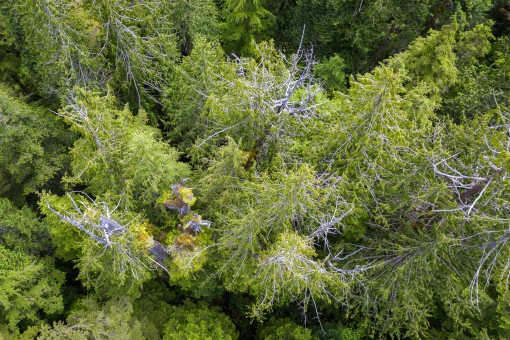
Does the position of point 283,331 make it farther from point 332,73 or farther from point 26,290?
point 332,73

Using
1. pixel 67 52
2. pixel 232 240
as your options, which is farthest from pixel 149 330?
pixel 67 52

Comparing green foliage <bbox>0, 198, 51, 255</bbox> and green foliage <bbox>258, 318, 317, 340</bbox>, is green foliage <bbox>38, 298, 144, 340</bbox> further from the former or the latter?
green foliage <bbox>258, 318, 317, 340</bbox>

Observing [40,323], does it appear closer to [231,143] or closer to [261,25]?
[231,143]

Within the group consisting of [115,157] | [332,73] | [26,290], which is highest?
[332,73]

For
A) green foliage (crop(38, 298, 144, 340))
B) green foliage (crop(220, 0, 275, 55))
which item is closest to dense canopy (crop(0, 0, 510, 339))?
green foliage (crop(38, 298, 144, 340))

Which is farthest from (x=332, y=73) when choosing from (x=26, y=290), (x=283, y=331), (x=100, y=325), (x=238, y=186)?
(x=26, y=290)

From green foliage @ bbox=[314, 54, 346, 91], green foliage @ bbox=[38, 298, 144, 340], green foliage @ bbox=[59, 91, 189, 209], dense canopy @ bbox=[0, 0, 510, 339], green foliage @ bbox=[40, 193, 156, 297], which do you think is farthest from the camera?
green foliage @ bbox=[314, 54, 346, 91]

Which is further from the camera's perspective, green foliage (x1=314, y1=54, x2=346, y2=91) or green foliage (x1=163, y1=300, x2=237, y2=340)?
green foliage (x1=314, y1=54, x2=346, y2=91)

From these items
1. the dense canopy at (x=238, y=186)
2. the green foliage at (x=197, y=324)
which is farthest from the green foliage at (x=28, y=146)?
the green foliage at (x=197, y=324)
